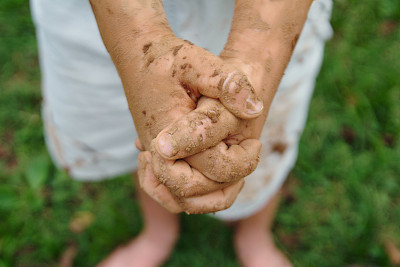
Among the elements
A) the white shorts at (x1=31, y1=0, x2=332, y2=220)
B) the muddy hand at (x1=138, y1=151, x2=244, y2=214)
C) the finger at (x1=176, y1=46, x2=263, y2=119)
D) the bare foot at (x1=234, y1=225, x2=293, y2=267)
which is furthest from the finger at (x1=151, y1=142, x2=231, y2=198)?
the bare foot at (x1=234, y1=225, x2=293, y2=267)

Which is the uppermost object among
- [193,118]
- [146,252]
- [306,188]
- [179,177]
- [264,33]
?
[264,33]

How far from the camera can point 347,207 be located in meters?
1.85

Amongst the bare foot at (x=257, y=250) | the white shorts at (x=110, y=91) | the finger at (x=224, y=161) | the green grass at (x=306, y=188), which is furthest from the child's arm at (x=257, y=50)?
the green grass at (x=306, y=188)

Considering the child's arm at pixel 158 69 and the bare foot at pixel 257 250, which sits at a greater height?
the child's arm at pixel 158 69

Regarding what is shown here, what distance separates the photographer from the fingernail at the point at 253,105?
2.50ft

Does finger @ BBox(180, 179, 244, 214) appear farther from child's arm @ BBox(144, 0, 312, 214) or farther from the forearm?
the forearm

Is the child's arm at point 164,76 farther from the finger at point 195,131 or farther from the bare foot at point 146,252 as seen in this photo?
the bare foot at point 146,252

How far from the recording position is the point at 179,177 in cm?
78

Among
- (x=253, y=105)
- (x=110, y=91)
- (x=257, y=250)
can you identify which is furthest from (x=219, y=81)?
(x=257, y=250)

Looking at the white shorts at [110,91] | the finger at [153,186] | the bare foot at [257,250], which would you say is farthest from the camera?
the bare foot at [257,250]

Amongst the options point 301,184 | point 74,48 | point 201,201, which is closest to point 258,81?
point 201,201

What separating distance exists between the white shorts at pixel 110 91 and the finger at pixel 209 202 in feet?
1.50

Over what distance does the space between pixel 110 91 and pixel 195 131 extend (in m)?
0.60

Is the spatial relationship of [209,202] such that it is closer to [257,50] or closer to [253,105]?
[253,105]
